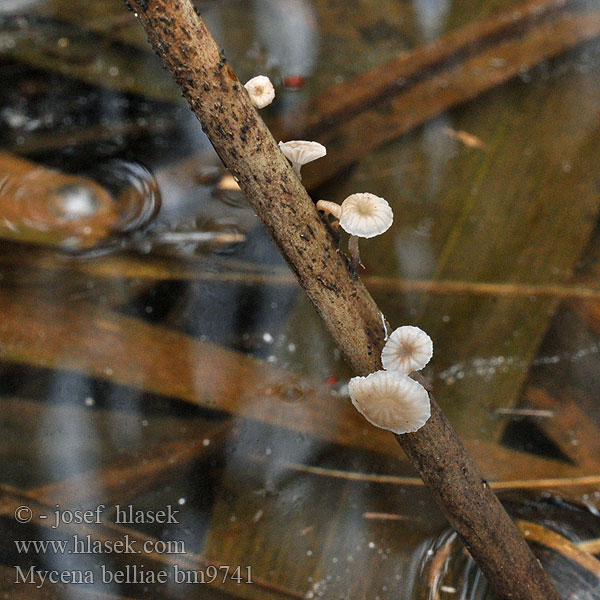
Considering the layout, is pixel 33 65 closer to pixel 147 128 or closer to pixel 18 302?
pixel 147 128

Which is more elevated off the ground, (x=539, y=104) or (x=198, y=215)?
(x=539, y=104)

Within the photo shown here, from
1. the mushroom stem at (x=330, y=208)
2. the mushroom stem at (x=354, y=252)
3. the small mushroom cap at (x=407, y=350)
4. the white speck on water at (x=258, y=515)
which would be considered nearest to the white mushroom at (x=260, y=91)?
the mushroom stem at (x=330, y=208)

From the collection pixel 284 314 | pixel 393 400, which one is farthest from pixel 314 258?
pixel 284 314

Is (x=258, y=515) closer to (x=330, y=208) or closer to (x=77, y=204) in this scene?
(x=330, y=208)

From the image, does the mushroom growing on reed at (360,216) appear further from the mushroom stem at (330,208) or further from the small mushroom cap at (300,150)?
the small mushroom cap at (300,150)

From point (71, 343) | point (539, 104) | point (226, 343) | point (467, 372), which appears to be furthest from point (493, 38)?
point (71, 343)

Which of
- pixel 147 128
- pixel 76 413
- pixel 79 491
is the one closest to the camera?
pixel 79 491

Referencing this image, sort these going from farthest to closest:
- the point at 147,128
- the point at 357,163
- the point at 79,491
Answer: the point at 147,128 → the point at 357,163 → the point at 79,491

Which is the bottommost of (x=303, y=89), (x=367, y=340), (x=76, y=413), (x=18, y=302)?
(x=367, y=340)

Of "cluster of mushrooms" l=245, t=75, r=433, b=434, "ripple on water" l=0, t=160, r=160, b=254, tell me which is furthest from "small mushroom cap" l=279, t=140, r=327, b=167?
"ripple on water" l=0, t=160, r=160, b=254
